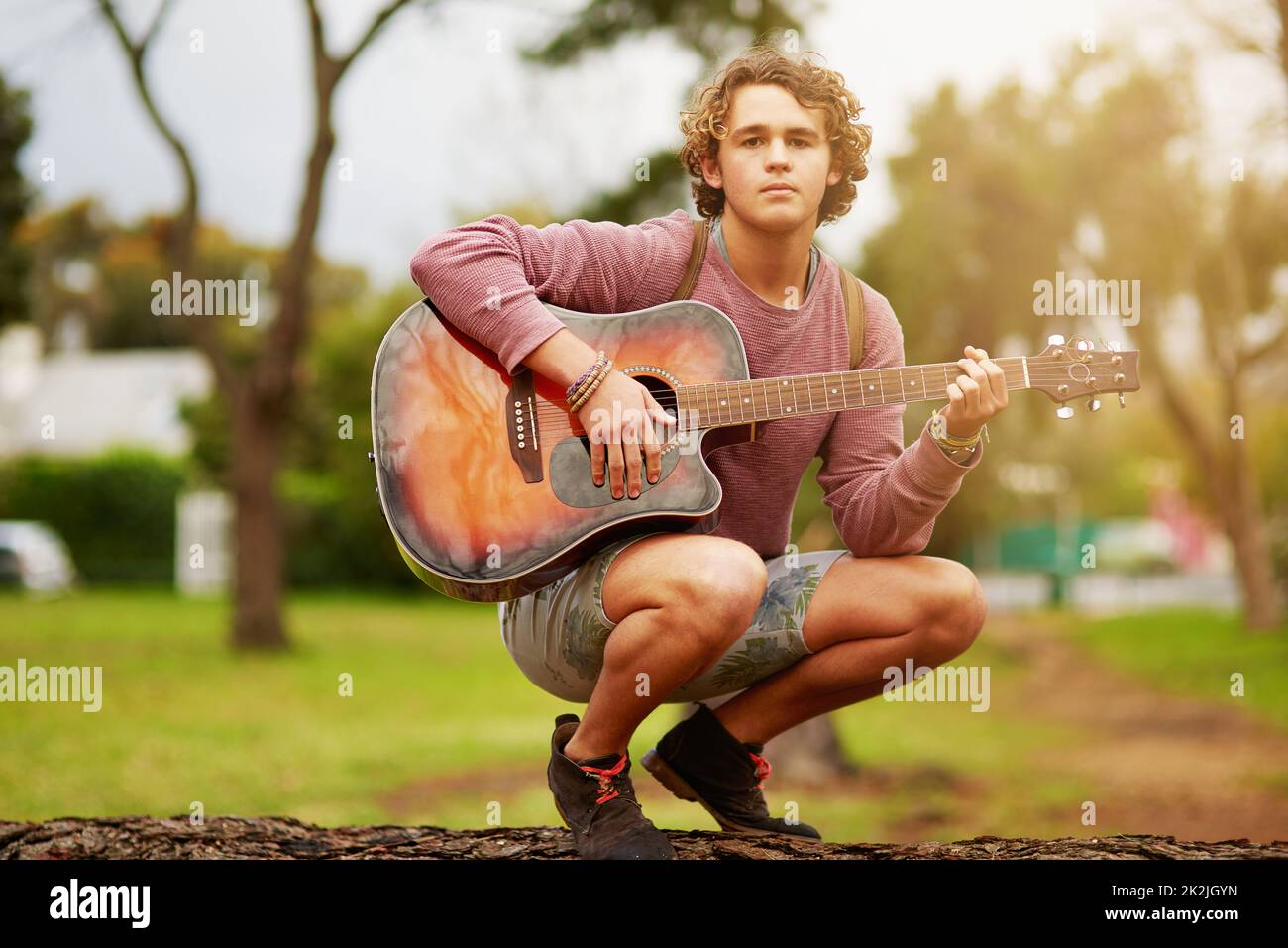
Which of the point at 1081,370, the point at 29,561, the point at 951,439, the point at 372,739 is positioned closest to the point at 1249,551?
the point at 372,739

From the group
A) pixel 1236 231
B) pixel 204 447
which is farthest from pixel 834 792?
pixel 204 447

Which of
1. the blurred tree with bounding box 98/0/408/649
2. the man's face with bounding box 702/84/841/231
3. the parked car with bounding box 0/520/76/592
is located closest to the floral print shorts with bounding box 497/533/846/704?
the man's face with bounding box 702/84/841/231

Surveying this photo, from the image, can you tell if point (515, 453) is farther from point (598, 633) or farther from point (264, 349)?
point (264, 349)

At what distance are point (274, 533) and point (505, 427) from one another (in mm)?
11164

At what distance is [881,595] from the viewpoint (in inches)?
108

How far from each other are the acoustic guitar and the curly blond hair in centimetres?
42

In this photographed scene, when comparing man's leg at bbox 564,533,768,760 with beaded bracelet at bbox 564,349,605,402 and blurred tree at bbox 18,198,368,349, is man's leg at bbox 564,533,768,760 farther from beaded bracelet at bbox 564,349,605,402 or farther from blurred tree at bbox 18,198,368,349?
blurred tree at bbox 18,198,368,349

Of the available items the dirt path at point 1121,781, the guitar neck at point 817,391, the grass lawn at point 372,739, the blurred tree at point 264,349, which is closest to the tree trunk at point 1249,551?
the grass lawn at point 372,739

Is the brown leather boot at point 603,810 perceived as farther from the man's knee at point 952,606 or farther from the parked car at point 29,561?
the parked car at point 29,561

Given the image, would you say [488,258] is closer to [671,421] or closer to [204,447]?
[671,421]

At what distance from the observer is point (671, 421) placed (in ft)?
8.59

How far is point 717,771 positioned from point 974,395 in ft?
3.61

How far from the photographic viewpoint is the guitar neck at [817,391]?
265 cm
